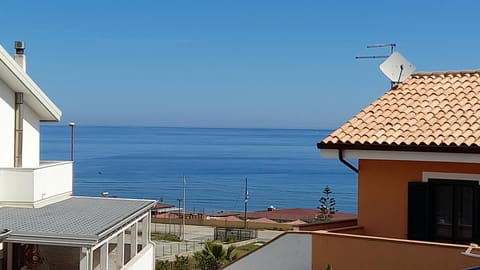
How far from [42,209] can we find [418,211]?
978 cm

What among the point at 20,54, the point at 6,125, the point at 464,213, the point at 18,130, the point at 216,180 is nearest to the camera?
the point at 464,213

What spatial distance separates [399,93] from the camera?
45.0ft

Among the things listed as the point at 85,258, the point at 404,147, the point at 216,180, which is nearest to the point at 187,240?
the point at 85,258

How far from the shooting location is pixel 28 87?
59.9 feet

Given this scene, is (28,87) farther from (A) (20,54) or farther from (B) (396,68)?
(B) (396,68)

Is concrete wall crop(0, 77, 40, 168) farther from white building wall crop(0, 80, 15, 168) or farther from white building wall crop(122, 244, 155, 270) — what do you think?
white building wall crop(122, 244, 155, 270)

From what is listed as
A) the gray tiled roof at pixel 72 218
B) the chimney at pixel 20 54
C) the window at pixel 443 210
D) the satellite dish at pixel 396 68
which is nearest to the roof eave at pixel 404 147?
the window at pixel 443 210

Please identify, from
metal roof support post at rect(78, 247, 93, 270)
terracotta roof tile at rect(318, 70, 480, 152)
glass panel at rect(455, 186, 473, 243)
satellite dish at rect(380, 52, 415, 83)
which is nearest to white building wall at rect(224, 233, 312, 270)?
terracotta roof tile at rect(318, 70, 480, 152)

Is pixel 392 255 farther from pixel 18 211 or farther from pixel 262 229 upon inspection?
pixel 262 229

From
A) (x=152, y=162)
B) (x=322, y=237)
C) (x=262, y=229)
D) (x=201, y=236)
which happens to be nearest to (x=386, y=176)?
(x=322, y=237)

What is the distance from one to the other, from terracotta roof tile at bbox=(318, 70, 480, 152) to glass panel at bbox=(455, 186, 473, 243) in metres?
0.91

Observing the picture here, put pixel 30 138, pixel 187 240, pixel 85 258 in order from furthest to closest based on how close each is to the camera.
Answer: pixel 187 240, pixel 30 138, pixel 85 258

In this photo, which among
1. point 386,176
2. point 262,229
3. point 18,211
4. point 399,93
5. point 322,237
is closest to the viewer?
point 322,237

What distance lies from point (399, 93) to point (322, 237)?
4.02 meters
